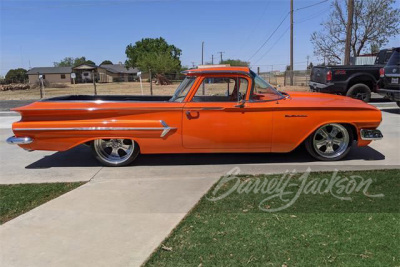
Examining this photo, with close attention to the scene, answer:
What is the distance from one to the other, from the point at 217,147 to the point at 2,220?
122 inches

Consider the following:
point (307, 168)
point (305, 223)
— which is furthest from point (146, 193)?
point (307, 168)

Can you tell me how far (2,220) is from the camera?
3916mm

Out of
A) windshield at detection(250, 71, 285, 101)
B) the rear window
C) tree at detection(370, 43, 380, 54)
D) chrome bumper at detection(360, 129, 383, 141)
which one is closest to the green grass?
windshield at detection(250, 71, 285, 101)

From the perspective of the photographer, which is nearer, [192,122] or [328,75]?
[192,122]

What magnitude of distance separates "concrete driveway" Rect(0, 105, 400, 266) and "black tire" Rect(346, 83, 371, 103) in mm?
5738

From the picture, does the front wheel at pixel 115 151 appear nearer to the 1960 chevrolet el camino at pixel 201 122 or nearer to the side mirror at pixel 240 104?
the 1960 chevrolet el camino at pixel 201 122

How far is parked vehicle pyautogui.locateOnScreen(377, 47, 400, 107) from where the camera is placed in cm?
1048

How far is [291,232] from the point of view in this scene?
337 cm

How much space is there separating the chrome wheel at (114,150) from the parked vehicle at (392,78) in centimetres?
842

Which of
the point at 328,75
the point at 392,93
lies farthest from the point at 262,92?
the point at 328,75

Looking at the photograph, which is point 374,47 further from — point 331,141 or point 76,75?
point 76,75

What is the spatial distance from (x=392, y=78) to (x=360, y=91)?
2.26m

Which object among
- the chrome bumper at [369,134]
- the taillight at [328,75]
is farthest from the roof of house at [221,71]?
the taillight at [328,75]

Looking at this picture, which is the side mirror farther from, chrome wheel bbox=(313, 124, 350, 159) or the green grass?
the green grass
